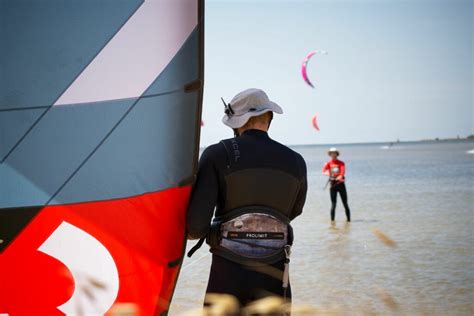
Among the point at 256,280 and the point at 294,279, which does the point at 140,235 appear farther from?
the point at 294,279

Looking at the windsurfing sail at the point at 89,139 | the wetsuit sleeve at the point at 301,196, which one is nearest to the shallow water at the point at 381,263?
the wetsuit sleeve at the point at 301,196

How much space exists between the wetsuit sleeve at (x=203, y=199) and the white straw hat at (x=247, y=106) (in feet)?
0.68

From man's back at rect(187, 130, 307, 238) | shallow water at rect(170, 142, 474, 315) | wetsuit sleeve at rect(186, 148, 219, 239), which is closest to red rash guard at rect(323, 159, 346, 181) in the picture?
shallow water at rect(170, 142, 474, 315)

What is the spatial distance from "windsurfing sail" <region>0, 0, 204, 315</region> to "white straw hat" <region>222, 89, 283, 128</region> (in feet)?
1.25

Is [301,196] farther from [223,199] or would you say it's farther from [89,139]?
[89,139]

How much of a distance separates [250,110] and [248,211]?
14.8 inches

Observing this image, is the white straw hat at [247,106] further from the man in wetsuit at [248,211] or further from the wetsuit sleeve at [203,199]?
the wetsuit sleeve at [203,199]

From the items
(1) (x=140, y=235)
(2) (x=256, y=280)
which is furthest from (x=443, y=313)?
(1) (x=140, y=235)

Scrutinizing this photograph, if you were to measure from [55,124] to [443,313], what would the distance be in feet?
14.7

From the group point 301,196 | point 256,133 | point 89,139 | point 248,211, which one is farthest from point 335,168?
point 89,139

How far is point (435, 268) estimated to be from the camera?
25.5ft

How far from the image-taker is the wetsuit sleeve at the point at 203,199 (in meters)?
2.17

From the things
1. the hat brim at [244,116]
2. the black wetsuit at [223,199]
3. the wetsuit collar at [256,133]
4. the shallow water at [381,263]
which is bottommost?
the black wetsuit at [223,199]

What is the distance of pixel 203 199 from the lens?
7.16 feet
